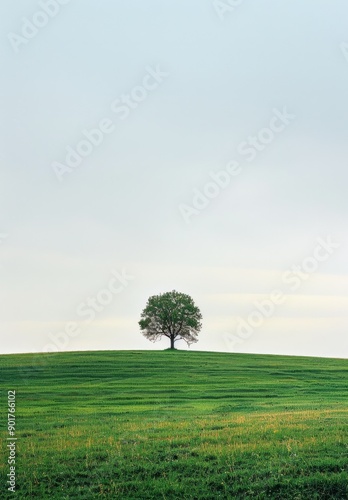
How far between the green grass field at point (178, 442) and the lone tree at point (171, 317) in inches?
1804

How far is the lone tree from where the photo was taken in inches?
3839

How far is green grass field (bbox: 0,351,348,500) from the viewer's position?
730 inches

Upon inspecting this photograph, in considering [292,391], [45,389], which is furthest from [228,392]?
[45,389]

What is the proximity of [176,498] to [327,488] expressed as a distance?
442 centimetres

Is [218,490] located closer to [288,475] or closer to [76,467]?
[288,475]

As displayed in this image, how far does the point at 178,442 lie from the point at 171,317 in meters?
74.9

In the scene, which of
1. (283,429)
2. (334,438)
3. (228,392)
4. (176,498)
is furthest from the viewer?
(228,392)

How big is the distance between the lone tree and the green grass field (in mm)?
45816

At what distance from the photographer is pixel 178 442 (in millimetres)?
22750

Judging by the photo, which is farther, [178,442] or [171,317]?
[171,317]

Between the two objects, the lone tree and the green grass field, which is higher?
the lone tree

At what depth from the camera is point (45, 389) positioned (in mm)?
48688

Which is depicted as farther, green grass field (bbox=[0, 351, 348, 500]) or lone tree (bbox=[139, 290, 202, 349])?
lone tree (bbox=[139, 290, 202, 349])

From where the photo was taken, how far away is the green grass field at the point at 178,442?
60.8ft
